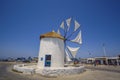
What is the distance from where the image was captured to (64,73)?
15.2 m

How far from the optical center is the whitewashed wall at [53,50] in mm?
18969

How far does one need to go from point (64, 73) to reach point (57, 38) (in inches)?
256

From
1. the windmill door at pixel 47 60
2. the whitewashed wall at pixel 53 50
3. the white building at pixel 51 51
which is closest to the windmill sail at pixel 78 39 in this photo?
the white building at pixel 51 51

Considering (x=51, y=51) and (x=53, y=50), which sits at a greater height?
(x=53, y=50)

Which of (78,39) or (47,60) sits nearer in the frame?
(47,60)

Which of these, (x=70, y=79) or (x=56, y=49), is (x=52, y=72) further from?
(x=56, y=49)

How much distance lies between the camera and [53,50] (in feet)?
62.5

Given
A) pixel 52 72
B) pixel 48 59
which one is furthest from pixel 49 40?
pixel 52 72

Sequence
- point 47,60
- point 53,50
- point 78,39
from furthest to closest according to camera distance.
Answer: point 78,39 < point 53,50 < point 47,60

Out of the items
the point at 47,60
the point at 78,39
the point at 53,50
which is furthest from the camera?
the point at 78,39

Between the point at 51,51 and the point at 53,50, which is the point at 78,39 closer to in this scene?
the point at 53,50

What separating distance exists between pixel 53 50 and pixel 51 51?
1.19 ft

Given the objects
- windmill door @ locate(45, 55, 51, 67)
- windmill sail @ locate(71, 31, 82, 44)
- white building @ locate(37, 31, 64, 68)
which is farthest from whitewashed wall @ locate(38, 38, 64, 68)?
windmill sail @ locate(71, 31, 82, 44)

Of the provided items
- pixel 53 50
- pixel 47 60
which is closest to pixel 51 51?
pixel 53 50
